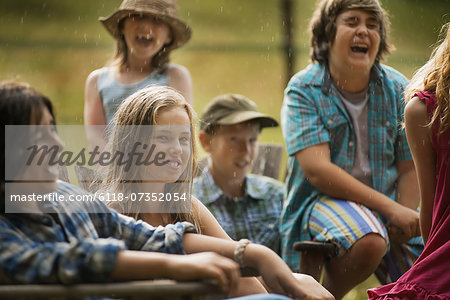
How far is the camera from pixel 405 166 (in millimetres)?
3010

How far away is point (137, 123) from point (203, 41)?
23.7 feet

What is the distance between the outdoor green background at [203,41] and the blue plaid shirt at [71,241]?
5.98m

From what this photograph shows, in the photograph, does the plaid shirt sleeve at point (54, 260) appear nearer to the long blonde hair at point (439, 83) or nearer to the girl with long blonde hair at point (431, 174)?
the girl with long blonde hair at point (431, 174)

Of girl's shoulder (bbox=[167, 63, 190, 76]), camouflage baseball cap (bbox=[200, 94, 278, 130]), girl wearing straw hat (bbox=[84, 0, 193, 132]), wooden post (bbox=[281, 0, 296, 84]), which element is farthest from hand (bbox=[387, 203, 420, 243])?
wooden post (bbox=[281, 0, 296, 84])

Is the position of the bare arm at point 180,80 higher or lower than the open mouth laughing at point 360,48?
lower

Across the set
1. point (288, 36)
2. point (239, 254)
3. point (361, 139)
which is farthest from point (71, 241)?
point (288, 36)

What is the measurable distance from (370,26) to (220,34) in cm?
727

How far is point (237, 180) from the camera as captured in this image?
11.6 ft

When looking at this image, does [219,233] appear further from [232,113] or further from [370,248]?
[232,113]

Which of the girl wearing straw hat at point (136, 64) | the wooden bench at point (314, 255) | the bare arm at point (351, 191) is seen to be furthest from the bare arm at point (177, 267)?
the girl wearing straw hat at point (136, 64)

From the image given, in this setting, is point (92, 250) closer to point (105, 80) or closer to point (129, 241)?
point (129, 241)

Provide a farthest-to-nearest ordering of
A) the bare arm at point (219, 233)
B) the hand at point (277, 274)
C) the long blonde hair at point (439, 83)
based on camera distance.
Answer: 1. the long blonde hair at point (439, 83)
2. the bare arm at point (219, 233)
3. the hand at point (277, 274)

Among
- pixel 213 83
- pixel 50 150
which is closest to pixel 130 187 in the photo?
pixel 50 150

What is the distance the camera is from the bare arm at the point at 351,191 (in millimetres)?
2771
